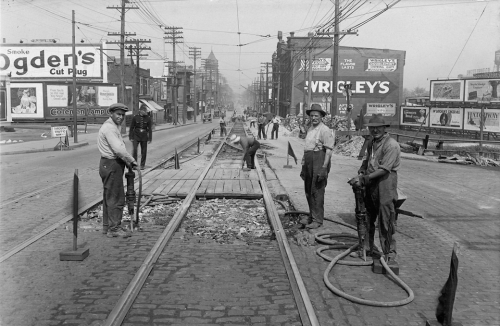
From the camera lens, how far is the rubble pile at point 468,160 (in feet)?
60.2

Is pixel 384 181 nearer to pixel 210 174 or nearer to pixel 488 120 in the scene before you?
pixel 210 174

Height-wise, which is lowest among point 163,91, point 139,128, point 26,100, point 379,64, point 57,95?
point 139,128

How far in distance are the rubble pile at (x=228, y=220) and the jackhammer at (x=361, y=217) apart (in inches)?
61.4

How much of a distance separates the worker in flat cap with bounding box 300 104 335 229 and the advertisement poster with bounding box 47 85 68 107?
51.9 m

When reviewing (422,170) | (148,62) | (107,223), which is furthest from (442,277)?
(148,62)

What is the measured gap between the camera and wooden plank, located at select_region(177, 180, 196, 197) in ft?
31.9

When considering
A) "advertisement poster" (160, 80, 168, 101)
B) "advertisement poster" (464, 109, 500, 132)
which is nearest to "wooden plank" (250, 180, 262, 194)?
"advertisement poster" (464, 109, 500, 132)

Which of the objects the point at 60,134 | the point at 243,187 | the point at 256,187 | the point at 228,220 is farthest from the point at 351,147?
the point at 228,220

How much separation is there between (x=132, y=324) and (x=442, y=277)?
3418 mm

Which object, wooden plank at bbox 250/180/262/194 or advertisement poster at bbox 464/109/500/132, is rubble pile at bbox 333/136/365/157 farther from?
wooden plank at bbox 250/180/262/194

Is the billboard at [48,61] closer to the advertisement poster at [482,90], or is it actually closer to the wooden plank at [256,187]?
the advertisement poster at [482,90]

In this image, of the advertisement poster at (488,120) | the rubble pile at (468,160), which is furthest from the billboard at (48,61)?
the rubble pile at (468,160)

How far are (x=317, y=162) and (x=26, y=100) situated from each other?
2060 inches

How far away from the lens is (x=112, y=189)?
6758mm
